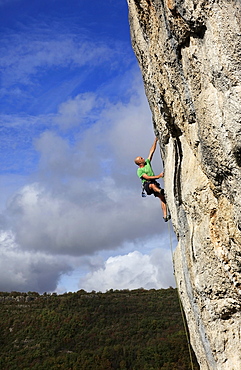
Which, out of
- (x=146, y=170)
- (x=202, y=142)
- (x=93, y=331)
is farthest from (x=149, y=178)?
(x=93, y=331)

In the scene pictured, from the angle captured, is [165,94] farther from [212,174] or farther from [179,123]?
[212,174]

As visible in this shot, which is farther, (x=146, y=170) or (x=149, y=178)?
(x=146, y=170)

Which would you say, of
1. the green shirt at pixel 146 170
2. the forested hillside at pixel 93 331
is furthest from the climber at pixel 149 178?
the forested hillside at pixel 93 331

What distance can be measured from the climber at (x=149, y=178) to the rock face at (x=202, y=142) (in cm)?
107

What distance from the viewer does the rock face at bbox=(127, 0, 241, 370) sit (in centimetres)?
443

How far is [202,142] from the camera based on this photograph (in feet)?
17.1

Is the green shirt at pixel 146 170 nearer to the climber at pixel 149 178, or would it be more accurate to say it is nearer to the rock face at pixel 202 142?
the climber at pixel 149 178

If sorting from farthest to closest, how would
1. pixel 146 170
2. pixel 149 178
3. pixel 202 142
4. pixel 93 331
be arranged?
pixel 93 331 → pixel 146 170 → pixel 149 178 → pixel 202 142

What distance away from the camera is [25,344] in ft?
90.4

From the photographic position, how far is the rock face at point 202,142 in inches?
175

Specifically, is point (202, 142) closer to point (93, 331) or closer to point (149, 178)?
point (149, 178)

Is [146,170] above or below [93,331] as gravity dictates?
above

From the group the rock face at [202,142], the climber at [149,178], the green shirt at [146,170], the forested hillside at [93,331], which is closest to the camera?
the rock face at [202,142]

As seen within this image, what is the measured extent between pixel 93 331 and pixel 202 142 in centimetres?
2610
